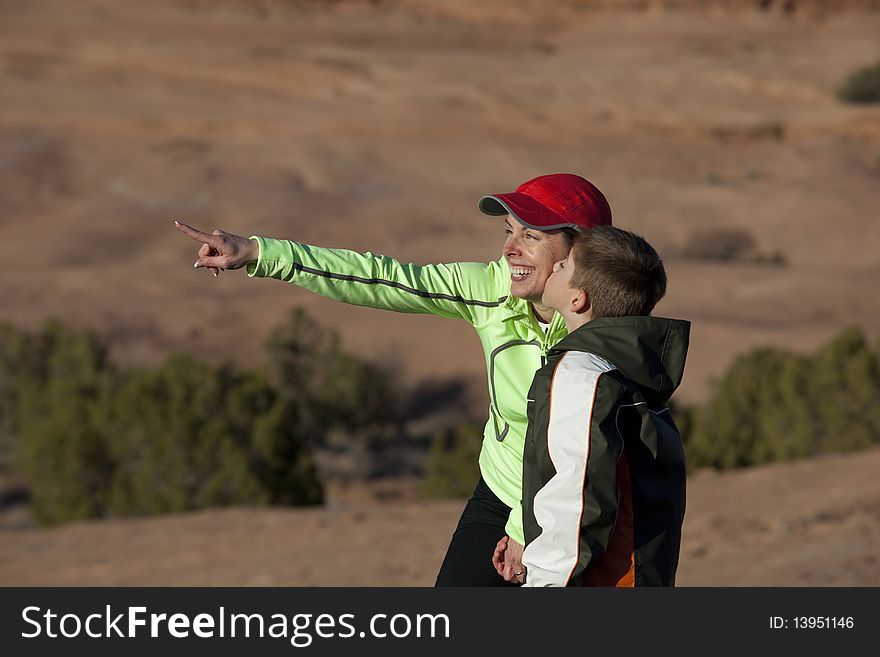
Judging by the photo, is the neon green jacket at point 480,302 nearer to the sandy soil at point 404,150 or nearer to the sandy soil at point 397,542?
the sandy soil at point 397,542

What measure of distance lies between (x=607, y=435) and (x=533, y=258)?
684 millimetres

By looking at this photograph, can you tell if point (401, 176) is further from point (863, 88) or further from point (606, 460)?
point (606, 460)

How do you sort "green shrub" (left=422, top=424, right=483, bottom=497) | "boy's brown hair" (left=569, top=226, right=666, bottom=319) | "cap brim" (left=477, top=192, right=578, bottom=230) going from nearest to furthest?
"boy's brown hair" (left=569, top=226, right=666, bottom=319) → "cap brim" (left=477, top=192, right=578, bottom=230) → "green shrub" (left=422, top=424, right=483, bottom=497)

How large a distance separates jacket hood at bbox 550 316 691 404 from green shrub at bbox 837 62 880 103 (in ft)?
114

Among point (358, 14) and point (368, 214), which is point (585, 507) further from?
point (358, 14)

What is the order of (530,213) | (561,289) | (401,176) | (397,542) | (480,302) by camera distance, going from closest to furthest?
(561,289) → (530,213) → (480,302) → (397,542) → (401,176)

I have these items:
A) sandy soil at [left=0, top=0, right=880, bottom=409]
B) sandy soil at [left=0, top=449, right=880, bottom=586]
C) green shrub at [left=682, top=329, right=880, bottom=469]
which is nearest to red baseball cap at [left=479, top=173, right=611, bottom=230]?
sandy soil at [left=0, top=449, right=880, bottom=586]

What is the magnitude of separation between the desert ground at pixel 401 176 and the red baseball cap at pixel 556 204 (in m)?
5.59

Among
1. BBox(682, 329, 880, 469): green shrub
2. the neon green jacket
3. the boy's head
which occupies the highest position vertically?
the boy's head

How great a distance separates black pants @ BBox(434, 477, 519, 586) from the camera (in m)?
3.12

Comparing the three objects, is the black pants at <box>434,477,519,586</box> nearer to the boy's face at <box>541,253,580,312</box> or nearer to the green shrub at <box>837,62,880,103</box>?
the boy's face at <box>541,253,580,312</box>

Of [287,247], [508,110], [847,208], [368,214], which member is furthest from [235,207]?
[287,247]

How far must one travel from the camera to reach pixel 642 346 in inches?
105

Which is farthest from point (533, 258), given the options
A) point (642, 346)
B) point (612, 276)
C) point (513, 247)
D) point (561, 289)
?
point (642, 346)
